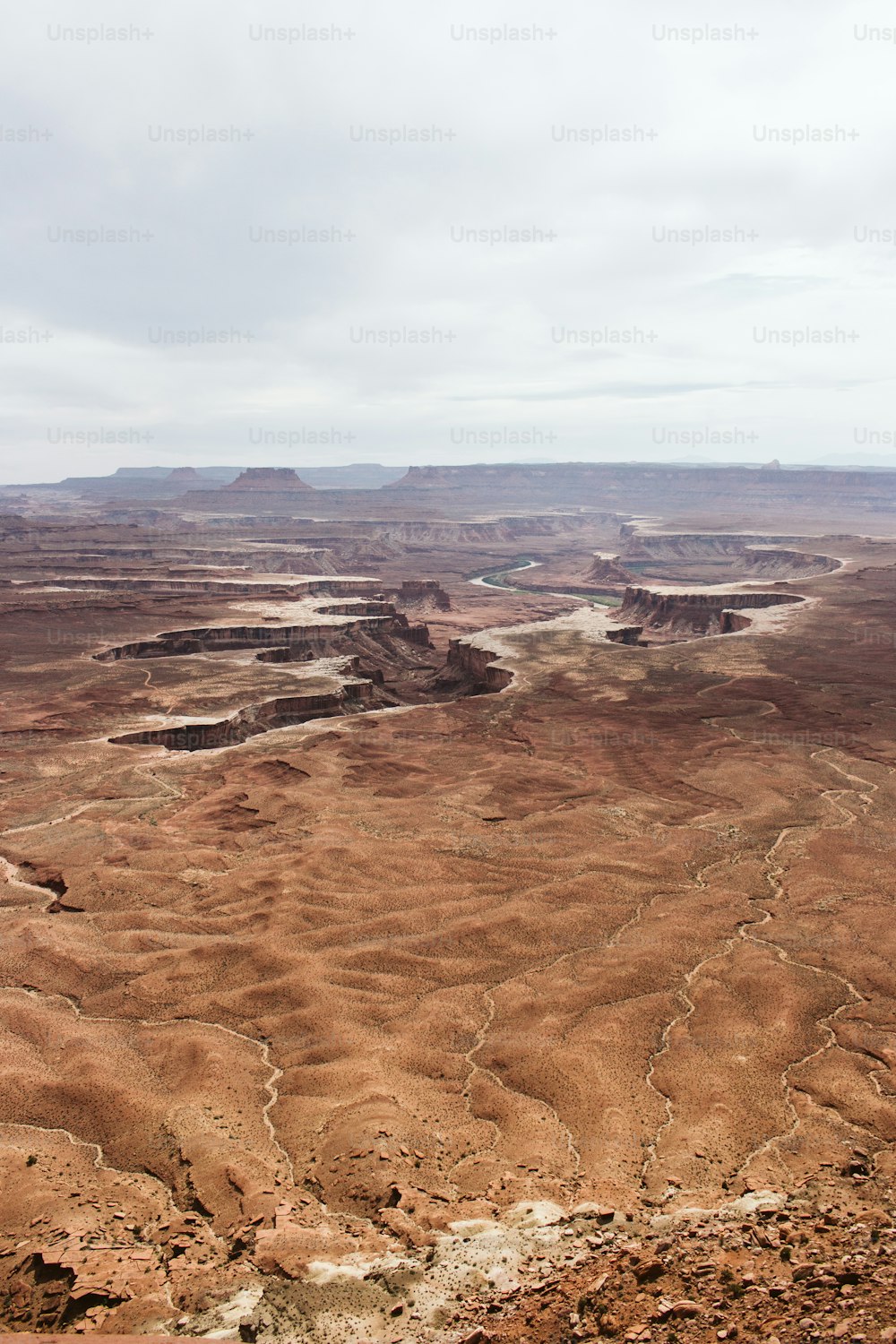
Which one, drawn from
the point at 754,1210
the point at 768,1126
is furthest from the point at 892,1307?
the point at 768,1126

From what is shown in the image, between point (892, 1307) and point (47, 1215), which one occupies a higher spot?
point (892, 1307)

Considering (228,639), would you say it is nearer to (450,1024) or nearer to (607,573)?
(450,1024)

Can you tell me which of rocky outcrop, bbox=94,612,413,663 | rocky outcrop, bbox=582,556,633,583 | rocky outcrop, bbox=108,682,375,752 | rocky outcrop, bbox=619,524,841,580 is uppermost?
rocky outcrop, bbox=619,524,841,580

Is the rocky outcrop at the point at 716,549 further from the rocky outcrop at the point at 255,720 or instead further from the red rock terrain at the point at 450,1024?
the red rock terrain at the point at 450,1024

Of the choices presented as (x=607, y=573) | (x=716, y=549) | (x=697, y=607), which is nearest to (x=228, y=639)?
(x=697, y=607)

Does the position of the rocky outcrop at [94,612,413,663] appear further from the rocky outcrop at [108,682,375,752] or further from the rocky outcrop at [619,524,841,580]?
the rocky outcrop at [619,524,841,580]

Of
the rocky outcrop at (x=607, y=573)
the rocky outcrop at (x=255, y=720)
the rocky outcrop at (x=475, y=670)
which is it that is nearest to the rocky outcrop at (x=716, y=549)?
the rocky outcrop at (x=607, y=573)

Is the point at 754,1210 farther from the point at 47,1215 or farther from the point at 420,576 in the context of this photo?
the point at 420,576

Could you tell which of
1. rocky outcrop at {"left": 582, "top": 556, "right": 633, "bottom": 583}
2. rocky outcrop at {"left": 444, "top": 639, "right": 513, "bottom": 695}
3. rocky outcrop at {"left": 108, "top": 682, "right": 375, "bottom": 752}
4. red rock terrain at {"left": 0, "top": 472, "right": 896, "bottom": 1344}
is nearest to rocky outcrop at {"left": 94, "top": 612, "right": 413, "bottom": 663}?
rocky outcrop at {"left": 444, "top": 639, "right": 513, "bottom": 695}
